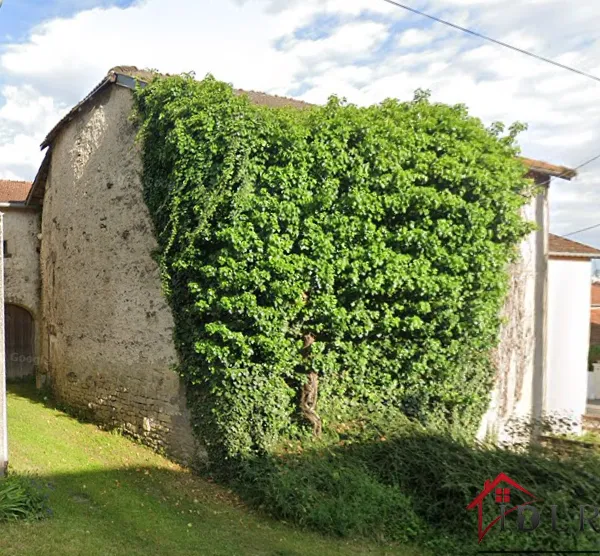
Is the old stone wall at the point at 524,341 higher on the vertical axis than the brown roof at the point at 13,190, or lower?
lower

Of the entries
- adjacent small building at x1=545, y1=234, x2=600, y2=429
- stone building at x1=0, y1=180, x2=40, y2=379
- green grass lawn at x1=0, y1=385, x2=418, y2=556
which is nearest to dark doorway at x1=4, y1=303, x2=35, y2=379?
stone building at x1=0, y1=180, x2=40, y2=379

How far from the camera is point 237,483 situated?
23.9ft

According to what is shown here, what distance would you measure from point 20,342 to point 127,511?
34.2ft

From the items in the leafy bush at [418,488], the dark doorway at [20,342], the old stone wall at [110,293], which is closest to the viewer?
the leafy bush at [418,488]

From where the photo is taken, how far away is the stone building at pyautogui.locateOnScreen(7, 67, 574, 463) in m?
8.75

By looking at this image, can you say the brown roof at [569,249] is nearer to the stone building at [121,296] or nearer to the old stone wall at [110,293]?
the stone building at [121,296]

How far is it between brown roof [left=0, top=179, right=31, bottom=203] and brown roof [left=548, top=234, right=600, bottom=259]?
1647 centimetres

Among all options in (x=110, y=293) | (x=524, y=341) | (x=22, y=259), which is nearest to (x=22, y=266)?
(x=22, y=259)

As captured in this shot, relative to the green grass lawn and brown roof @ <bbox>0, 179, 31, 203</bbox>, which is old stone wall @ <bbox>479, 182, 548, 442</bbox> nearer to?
the green grass lawn

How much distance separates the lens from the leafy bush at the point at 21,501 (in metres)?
5.35

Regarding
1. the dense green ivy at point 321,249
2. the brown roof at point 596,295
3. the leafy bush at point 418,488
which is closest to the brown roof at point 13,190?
the dense green ivy at point 321,249

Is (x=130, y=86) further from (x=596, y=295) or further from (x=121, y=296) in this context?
(x=596, y=295)

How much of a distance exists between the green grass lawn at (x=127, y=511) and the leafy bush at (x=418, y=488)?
12.4 inches

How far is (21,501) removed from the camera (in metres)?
5.51
